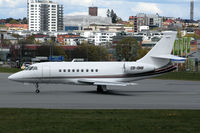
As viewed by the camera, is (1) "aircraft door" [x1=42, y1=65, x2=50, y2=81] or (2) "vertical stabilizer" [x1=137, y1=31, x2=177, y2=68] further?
(2) "vertical stabilizer" [x1=137, y1=31, x2=177, y2=68]

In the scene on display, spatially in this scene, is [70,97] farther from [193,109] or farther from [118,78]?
[193,109]

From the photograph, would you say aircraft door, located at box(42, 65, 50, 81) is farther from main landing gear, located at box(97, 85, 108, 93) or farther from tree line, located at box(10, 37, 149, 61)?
tree line, located at box(10, 37, 149, 61)

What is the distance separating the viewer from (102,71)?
39.1m

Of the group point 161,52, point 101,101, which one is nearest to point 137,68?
point 161,52

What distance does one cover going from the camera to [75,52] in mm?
106188

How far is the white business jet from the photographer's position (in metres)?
38.7

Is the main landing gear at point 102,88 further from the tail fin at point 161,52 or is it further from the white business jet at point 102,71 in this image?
the tail fin at point 161,52
